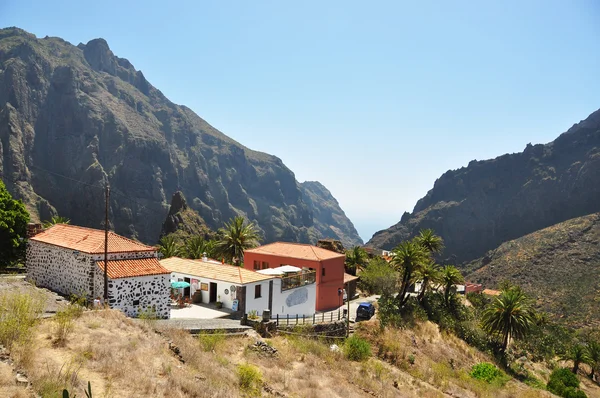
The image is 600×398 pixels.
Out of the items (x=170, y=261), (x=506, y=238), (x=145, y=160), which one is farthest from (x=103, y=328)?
(x=506, y=238)

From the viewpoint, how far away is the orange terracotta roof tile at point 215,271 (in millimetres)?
31591

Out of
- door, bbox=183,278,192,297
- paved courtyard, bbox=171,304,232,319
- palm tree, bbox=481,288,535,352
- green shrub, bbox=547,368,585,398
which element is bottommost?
green shrub, bbox=547,368,585,398

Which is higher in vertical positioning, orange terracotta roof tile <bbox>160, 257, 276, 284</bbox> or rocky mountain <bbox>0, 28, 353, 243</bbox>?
rocky mountain <bbox>0, 28, 353, 243</bbox>

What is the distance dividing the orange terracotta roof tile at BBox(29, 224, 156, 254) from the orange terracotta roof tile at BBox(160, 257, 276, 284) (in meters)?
6.18

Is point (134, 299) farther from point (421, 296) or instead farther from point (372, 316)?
point (421, 296)

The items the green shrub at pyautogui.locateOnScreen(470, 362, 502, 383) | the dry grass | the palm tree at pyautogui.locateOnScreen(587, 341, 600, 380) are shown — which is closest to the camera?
the dry grass

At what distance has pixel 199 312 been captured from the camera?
2947cm

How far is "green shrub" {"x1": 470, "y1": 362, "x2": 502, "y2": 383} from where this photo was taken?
3312 cm

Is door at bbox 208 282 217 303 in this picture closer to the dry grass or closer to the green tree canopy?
the dry grass

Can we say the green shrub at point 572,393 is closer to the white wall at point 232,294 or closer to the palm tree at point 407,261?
the palm tree at point 407,261

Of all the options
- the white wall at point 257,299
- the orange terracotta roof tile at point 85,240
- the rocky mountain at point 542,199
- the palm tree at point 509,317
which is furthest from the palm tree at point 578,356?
the rocky mountain at point 542,199

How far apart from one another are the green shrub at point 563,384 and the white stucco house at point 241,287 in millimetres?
23141

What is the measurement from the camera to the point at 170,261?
36.4 m

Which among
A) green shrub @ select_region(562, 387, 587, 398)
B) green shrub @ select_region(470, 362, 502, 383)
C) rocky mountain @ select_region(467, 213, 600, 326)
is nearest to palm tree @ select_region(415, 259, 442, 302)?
green shrub @ select_region(470, 362, 502, 383)
